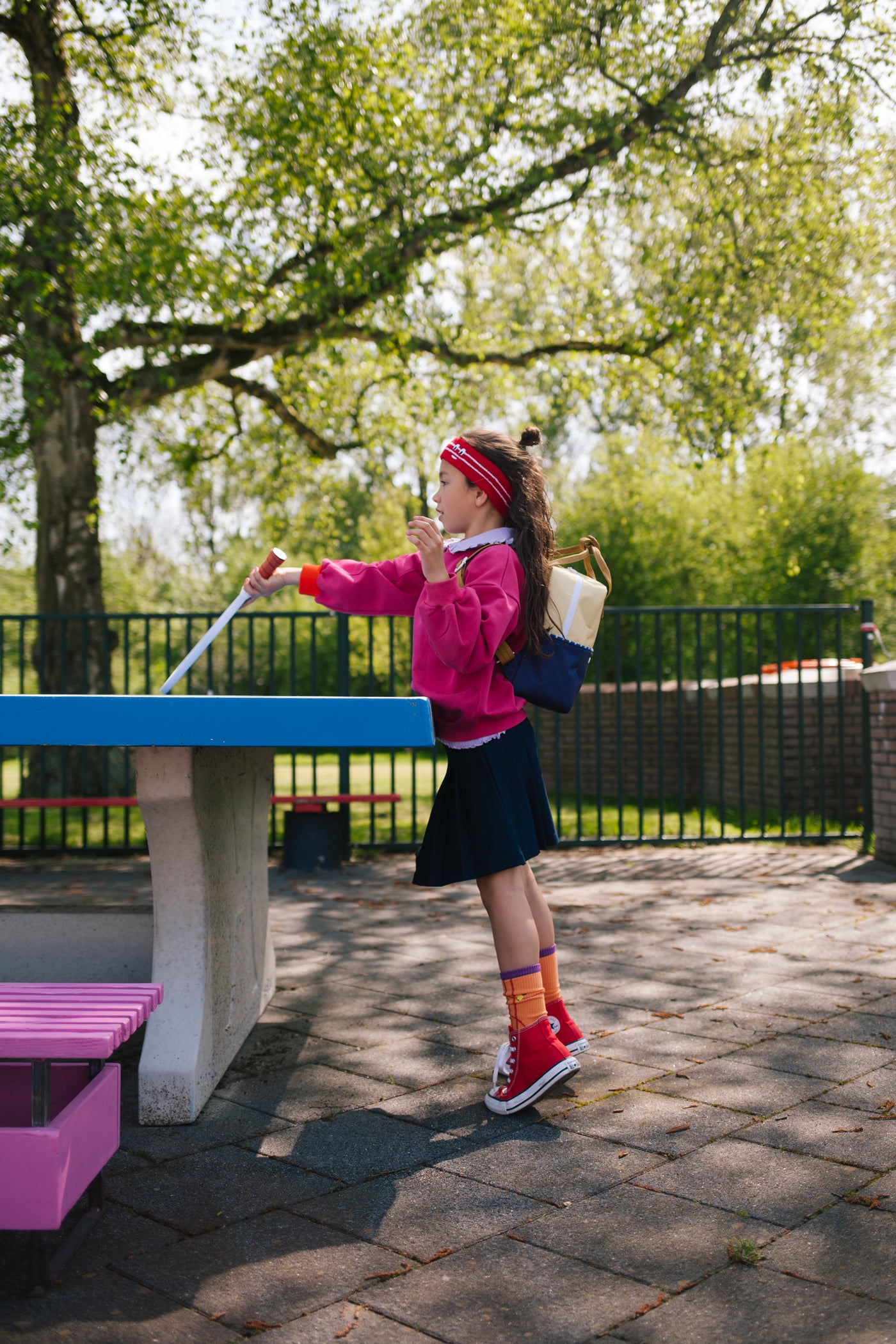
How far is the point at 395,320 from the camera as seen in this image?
11.4 m

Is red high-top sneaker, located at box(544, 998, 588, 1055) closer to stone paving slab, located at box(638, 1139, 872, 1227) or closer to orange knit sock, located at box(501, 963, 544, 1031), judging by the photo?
orange knit sock, located at box(501, 963, 544, 1031)

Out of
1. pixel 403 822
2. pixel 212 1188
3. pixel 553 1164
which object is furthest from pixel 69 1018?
pixel 403 822

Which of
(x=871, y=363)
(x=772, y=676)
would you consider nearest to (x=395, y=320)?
(x=772, y=676)

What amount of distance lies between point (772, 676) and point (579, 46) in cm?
625

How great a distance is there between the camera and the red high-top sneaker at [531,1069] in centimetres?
286

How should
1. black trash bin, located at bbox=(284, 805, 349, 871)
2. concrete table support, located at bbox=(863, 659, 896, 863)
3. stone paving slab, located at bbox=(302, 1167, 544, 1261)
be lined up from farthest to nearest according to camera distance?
black trash bin, located at bbox=(284, 805, 349, 871) → concrete table support, located at bbox=(863, 659, 896, 863) → stone paving slab, located at bbox=(302, 1167, 544, 1261)

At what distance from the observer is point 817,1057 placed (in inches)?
129

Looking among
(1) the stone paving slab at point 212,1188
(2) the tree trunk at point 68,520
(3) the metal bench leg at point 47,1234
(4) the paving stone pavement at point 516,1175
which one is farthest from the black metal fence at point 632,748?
(3) the metal bench leg at point 47,1234

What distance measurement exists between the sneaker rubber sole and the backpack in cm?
95

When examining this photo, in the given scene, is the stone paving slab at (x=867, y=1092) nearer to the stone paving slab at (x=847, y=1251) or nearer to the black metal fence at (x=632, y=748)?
the stone paving slab at (x=847, y=1251)

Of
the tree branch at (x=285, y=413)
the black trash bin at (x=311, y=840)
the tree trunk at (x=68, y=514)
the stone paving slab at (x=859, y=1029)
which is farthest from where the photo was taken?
the tree branch at (x=285, y=413)

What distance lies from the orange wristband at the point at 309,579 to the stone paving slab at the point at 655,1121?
1625 mm

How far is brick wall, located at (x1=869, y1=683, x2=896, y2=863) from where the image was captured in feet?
23.0

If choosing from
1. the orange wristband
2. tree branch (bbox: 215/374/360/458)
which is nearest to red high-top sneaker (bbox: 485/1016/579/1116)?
the orange wristband
